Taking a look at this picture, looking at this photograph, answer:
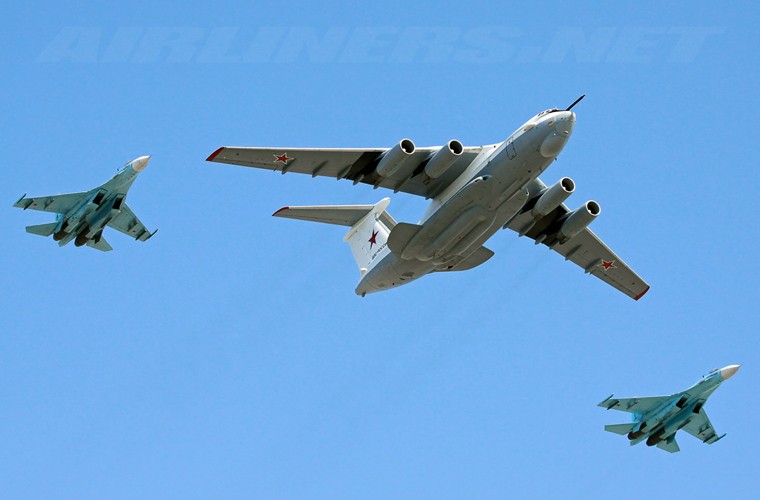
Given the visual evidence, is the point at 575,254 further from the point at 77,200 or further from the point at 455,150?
the point at 77,200

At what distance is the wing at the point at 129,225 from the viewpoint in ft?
99.2

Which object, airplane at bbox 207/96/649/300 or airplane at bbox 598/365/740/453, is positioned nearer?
airplane at bbox 207/96/649/300

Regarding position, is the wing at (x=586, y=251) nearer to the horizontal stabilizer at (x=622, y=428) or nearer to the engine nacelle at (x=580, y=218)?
the engine nacelle at (x=580, y=218)

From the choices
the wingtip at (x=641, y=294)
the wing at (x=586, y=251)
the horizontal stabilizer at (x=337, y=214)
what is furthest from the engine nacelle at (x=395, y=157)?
the wingtip at (x=641, y=294)

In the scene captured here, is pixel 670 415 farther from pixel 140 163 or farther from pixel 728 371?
pixel 140 163

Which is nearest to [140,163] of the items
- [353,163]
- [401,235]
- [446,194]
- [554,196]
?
[353,163]

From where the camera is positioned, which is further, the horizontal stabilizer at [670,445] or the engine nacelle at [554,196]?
the horizontal stabilizer at [670,445]

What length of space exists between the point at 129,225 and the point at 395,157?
34.9 feet

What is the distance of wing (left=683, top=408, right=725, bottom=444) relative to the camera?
3244 cm

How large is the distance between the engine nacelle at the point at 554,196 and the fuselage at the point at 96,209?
10.8m

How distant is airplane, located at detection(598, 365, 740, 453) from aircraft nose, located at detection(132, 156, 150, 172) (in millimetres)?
Answer: 14483

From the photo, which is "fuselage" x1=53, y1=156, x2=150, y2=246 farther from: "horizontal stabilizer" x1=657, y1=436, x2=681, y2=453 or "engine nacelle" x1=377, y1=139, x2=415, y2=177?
"horizontal stabilizer" x1=657, y1=436, x2=681, y2=453

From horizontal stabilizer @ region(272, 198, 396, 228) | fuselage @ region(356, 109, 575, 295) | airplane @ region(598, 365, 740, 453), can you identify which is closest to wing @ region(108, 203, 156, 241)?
horizontal stabilizer @ region(272, 198, 396, 228)

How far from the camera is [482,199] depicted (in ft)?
75.1
